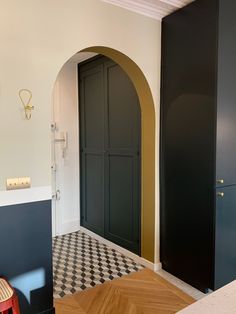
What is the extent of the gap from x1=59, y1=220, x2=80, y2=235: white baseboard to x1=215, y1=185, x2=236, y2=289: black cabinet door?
228 centimetres

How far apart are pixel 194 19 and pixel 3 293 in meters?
2.51

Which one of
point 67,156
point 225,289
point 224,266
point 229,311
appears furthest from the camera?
point 67,156

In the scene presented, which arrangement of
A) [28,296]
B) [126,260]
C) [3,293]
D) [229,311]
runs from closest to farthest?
[229,311]
[3,293]
[28,296]
[126,260]

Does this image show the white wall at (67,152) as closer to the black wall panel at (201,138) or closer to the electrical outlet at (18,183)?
the black wall panel at (201,138)

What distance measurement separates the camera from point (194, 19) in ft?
7.66

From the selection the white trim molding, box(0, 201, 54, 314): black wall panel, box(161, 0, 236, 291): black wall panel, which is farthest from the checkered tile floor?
the white trim molding

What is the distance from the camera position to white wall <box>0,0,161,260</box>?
184 cm

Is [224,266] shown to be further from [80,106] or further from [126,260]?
[80,106]

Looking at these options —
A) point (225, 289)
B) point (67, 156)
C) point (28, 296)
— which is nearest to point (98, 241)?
point (67, 156)

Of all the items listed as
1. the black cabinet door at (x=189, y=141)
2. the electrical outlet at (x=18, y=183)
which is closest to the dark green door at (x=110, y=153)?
the black cabinet door at (x=189, y=141)

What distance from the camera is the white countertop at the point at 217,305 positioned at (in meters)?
0.90

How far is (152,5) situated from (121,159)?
1.64m

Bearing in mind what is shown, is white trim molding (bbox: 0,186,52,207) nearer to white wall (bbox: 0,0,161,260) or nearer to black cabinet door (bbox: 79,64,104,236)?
white wall (bbox: 0,0,161,260)

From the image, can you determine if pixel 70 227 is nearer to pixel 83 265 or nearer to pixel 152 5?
pixel 83 265
